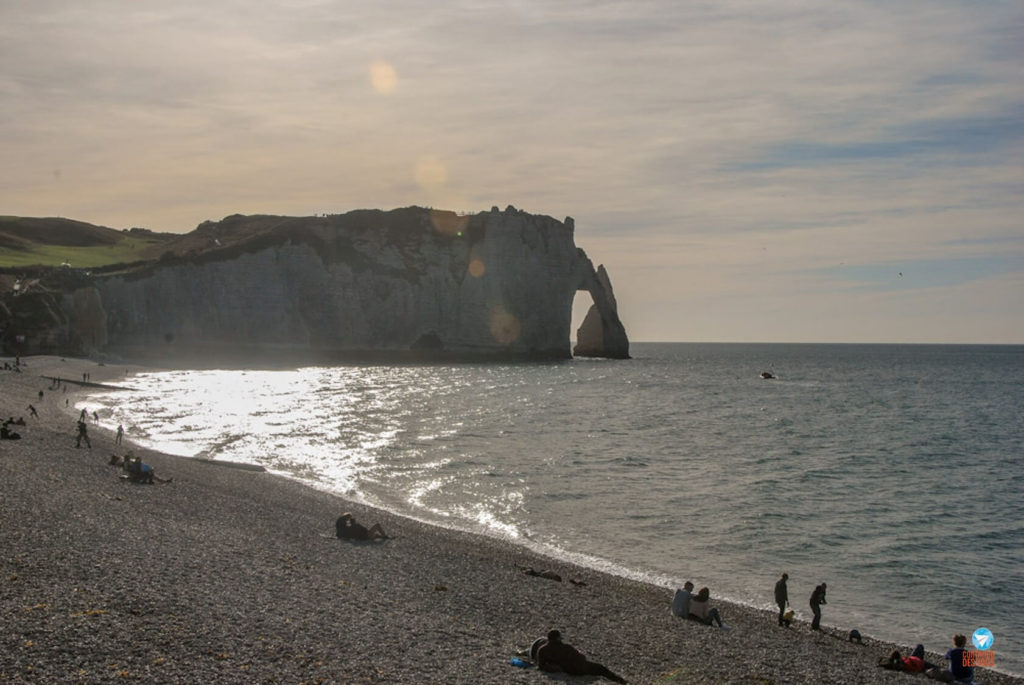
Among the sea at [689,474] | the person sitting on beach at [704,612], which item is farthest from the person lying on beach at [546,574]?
the person sitting on beach at [704,612]

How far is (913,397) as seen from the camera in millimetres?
87562

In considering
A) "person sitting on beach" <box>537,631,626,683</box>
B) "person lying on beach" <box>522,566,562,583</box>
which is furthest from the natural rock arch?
"person sitting on beach" <box>537,631,626,683</box>

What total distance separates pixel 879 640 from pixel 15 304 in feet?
286

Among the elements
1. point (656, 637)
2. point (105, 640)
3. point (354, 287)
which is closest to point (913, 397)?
point (354, 287)

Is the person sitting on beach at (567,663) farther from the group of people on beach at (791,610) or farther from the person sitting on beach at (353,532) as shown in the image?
the person sitting on beach at (353,532)

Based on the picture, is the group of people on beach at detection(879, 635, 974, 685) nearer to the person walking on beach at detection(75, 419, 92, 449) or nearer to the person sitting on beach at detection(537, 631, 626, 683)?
the person sitting on beach at detection(537, 631, 626, 683)

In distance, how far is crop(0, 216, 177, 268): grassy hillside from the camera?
104 metres

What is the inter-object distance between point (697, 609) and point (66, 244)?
133 metres

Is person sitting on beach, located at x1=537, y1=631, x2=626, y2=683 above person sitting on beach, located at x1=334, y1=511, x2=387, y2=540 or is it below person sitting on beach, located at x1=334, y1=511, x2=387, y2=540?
above

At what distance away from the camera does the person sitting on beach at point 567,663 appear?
12.3m

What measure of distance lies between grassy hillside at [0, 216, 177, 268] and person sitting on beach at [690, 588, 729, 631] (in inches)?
3880

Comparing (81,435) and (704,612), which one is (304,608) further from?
(81,435)

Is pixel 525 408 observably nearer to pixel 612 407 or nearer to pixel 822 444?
pixel 612 407

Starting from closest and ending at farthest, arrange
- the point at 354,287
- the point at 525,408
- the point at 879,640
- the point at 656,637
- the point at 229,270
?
the point at 656,637
the point at 879,640
the point at 525,408
the point at 229,270
the point at 354,287
